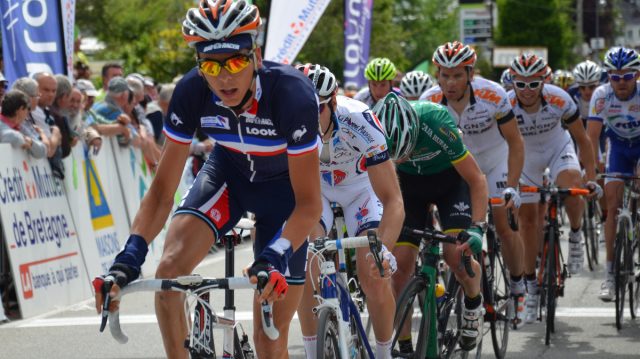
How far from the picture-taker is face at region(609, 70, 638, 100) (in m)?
10.2

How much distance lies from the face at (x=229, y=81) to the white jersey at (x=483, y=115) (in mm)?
4161

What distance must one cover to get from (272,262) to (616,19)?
106 meters

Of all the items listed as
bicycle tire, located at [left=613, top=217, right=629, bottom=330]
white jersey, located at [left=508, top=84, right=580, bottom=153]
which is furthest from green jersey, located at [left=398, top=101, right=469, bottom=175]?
white jersey, located at [left=508, top=84, right=580, bottom=153]

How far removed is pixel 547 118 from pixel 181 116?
6.00m

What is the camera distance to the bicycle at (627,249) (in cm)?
955

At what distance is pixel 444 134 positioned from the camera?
688 cm

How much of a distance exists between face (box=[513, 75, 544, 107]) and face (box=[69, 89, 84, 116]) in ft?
14.9

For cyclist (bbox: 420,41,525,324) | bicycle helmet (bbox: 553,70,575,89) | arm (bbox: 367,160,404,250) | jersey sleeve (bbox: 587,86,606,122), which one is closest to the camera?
arm (bbox: 367,160,404,250)

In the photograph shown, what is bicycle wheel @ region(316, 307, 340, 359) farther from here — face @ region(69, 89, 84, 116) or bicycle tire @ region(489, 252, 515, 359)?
face @ region(69, 89, 84, 116)

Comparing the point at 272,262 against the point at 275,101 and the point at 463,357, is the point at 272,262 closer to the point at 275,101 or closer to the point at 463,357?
the point at 275,101

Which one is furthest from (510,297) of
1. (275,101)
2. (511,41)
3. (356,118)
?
(511,41)

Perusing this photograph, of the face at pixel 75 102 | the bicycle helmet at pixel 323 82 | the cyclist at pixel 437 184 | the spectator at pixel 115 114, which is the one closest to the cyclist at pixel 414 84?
the cyclist at pixel 437 184

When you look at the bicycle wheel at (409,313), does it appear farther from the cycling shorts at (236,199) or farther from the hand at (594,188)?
the hand at (594,188)

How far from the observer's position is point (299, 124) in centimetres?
482
